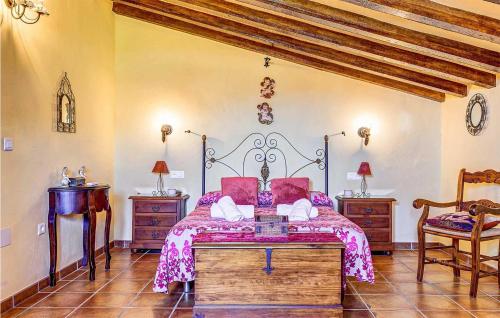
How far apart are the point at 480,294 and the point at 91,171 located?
4.32 m

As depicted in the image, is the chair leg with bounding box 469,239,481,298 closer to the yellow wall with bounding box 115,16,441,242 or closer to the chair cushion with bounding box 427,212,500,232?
the chair cushion with bounding box 427,212,500,232

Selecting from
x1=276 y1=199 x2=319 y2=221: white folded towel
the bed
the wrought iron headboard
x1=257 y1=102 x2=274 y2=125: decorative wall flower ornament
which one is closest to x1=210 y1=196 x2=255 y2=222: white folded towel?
the bed

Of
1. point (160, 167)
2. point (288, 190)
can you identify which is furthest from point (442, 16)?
point (160, 167)

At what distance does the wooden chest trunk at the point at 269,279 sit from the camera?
2918 millimetres

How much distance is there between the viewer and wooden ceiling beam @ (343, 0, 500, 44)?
2.96 meters

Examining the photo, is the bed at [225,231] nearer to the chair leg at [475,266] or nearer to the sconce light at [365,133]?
the chair leg at [475,266]

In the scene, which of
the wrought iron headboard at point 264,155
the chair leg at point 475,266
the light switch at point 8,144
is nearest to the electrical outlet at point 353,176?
the wrought iron headboard at point 264,155

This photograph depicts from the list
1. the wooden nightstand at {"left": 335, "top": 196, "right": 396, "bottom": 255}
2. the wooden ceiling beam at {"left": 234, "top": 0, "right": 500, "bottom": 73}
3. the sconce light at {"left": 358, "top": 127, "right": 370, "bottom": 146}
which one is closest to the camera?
the wooden ceiling beam at {"left": 234, "top": 0, "right": 500, "bottom": 73}

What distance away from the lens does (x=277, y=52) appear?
535 cm

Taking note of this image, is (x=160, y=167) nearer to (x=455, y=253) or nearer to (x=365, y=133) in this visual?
(x=365, y=133)

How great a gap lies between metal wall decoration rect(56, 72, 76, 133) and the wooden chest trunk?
2.17 m

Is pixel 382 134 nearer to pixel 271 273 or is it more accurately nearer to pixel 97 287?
pixel 271 273

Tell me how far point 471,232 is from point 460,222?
19 centimetres

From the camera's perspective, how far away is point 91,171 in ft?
15.7
